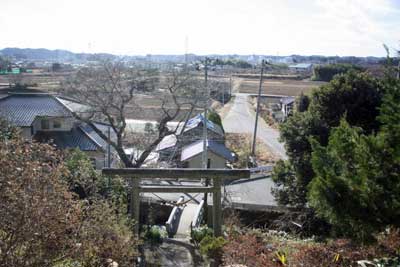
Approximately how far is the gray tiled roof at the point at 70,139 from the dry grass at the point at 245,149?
7.32 meters

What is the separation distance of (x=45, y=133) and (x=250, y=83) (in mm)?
46741

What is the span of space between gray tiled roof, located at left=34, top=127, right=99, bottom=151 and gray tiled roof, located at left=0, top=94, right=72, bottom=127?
81cm

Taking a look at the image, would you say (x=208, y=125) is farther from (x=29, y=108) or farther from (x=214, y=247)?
(x=214, y=247)

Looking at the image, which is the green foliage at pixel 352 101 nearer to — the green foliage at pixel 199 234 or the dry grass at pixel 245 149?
the green foliage at pixel 199 234

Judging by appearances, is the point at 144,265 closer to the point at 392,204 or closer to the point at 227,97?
the point at 392,204

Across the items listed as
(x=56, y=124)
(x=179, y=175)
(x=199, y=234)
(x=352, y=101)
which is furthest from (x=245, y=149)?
(x=179, y=175)

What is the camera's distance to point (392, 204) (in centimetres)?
605

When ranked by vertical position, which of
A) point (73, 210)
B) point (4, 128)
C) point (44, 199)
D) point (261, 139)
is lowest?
point (261, 139)

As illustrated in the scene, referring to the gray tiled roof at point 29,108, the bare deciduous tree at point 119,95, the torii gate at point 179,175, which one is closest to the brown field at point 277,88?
the bare deciduous tree at point 119,95

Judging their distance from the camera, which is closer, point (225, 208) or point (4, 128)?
point (225, 208)

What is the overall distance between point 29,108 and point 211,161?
8844 mm

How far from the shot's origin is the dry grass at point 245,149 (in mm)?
22355

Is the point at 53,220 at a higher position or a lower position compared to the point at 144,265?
higher

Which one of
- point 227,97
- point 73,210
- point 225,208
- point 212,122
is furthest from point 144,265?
point 227,97
